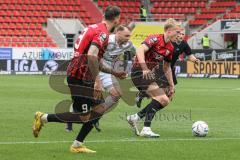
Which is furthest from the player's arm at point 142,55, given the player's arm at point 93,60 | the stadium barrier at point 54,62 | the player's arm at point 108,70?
the stadium barrier at point 54,62

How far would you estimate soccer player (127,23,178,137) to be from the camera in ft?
38.7

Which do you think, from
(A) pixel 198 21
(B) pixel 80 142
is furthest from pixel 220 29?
(B) pixel 80 142

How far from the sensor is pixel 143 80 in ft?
40.3

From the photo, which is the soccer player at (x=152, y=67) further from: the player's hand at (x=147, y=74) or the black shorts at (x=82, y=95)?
the black shorts at (x=82, y=95)

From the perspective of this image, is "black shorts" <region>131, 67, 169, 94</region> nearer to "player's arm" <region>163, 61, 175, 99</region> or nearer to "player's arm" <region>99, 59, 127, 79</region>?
"player's arm" <region>163, 61, 175, 99</region>

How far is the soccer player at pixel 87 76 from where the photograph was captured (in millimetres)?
9445

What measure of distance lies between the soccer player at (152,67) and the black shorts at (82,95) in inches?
71.7

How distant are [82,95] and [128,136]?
92.8 inches

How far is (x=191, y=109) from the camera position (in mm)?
17828

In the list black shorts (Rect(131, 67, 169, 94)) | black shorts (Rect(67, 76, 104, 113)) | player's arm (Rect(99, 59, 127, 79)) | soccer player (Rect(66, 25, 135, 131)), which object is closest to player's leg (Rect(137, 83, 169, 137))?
black shorts (Rect(131, 67, 169, 94))

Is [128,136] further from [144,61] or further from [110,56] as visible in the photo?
[110,56]

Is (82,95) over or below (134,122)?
over

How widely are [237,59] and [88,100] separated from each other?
96.7ft

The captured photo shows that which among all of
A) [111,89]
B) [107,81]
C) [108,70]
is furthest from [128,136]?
[108,70]
